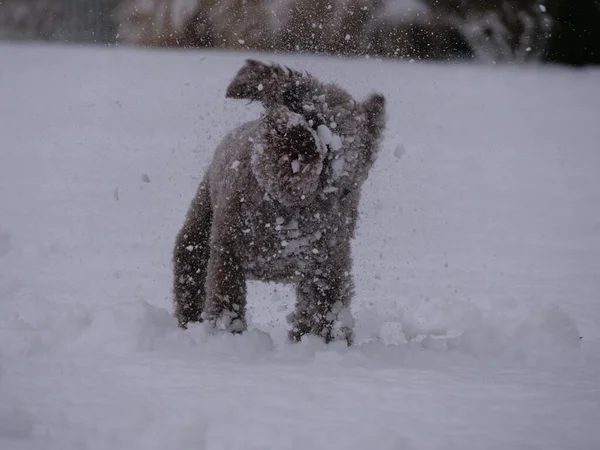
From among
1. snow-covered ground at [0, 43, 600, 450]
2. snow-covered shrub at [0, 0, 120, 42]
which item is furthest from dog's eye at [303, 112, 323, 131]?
snow-covered shrub at [0, 0, 120, 42]

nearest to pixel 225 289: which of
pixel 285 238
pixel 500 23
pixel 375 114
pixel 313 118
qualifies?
pixel 285 238

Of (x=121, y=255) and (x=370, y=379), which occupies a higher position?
(x=370, y=379)

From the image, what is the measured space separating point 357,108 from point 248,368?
1.12 meters

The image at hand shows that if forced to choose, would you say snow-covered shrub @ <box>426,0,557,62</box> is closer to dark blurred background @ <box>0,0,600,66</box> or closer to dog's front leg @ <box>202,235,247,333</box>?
dark blurred background @ <box>0,0,600,66</box>

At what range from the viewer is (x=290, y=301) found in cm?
475

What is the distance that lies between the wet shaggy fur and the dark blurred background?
9.19 feet

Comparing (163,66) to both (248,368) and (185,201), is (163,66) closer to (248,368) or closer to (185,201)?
(185,201)

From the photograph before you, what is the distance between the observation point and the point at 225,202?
3.46 metres

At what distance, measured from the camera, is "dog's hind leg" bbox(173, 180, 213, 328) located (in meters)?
3.99

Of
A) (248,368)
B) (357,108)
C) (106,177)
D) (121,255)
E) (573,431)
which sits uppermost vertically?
(357,108)

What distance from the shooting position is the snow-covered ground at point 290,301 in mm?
2555

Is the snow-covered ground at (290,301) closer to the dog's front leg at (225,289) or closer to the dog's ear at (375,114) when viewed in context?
the dog's front leg at (225,289)

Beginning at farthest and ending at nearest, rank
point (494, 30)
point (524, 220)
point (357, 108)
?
point (494, 30) < point (524, 220) < point (357, 108)

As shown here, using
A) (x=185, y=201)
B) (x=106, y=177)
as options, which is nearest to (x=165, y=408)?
(x=185, y=201)
